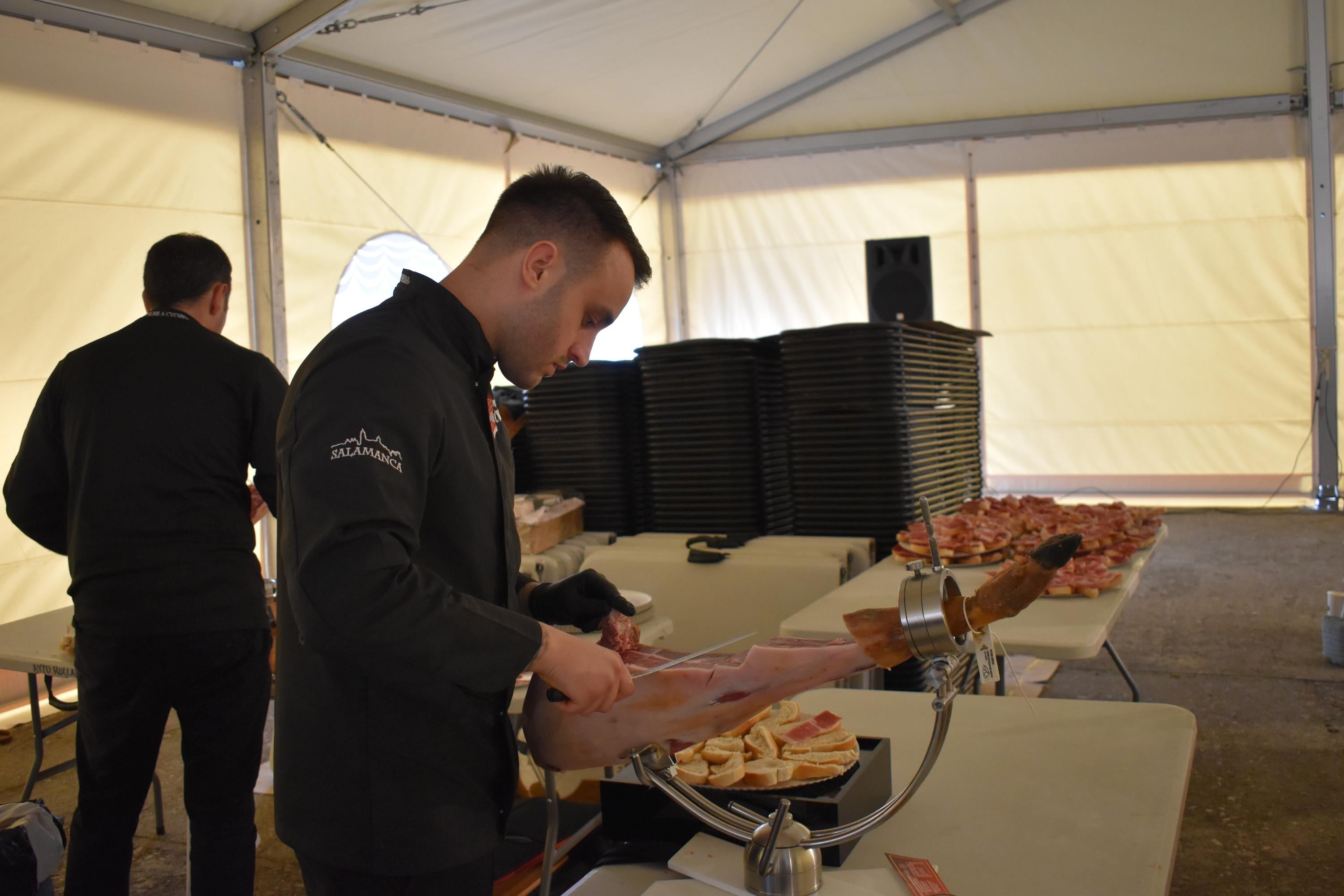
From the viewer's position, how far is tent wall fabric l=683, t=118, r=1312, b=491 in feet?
27.3

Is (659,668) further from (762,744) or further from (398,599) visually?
(398,599)

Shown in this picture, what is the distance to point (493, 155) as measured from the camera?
7.83 meters

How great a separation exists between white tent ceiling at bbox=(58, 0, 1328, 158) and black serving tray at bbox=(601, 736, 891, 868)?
19.2 feet

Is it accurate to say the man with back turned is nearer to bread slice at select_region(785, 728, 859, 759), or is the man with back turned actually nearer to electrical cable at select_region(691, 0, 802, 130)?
bread slice at select_region(785, 728, 859, 759)

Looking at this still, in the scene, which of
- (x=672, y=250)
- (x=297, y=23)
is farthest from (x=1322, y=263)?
(x=297, y=23)

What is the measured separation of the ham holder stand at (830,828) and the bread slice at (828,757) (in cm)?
18

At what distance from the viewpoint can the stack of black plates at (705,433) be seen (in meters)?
3.94

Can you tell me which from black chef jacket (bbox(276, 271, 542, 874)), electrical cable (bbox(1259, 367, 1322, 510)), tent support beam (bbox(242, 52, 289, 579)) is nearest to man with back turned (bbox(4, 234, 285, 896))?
black chef jacket (bbox(276, 271, 542, 874))

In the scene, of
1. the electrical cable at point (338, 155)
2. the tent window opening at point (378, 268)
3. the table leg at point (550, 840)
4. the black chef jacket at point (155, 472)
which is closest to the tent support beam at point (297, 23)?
the electrical cable at point (338, 155)

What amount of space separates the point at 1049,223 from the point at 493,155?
473 cm

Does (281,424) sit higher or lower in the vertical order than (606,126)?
lower

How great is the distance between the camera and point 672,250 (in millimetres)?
10047

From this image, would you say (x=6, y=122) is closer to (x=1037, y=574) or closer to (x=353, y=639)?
(x=353, y=639)

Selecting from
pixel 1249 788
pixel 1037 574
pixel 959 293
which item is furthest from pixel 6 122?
pixel 959 293
